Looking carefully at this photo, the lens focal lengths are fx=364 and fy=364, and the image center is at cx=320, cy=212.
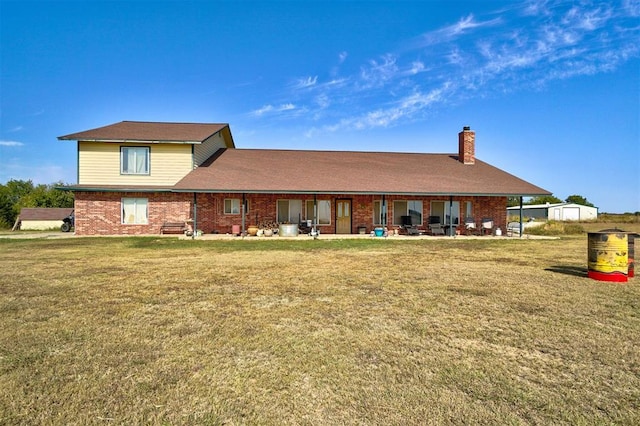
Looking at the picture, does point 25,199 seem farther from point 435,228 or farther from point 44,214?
point 435,228

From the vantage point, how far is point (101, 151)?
2084cm

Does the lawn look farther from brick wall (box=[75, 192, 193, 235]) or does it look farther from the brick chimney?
the brick chimney

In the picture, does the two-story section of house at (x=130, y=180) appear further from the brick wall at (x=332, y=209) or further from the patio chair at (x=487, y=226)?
the patio chair at (x=487, y=226)

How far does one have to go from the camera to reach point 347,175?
21.6 m

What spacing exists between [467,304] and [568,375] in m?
2.48

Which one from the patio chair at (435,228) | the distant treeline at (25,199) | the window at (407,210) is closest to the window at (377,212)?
the window at (407,210)

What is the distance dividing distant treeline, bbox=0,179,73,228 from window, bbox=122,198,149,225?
4.16m

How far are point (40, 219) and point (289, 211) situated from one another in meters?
24.6

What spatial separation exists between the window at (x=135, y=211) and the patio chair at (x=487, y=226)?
63.1ft

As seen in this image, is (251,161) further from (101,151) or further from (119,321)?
(119,321)

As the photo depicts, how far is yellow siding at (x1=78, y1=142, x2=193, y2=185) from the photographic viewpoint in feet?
→ 68.0

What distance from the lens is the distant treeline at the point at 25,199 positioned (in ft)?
115

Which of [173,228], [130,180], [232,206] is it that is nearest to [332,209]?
[232,206]

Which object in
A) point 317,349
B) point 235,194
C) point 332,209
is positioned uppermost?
point 235,194
